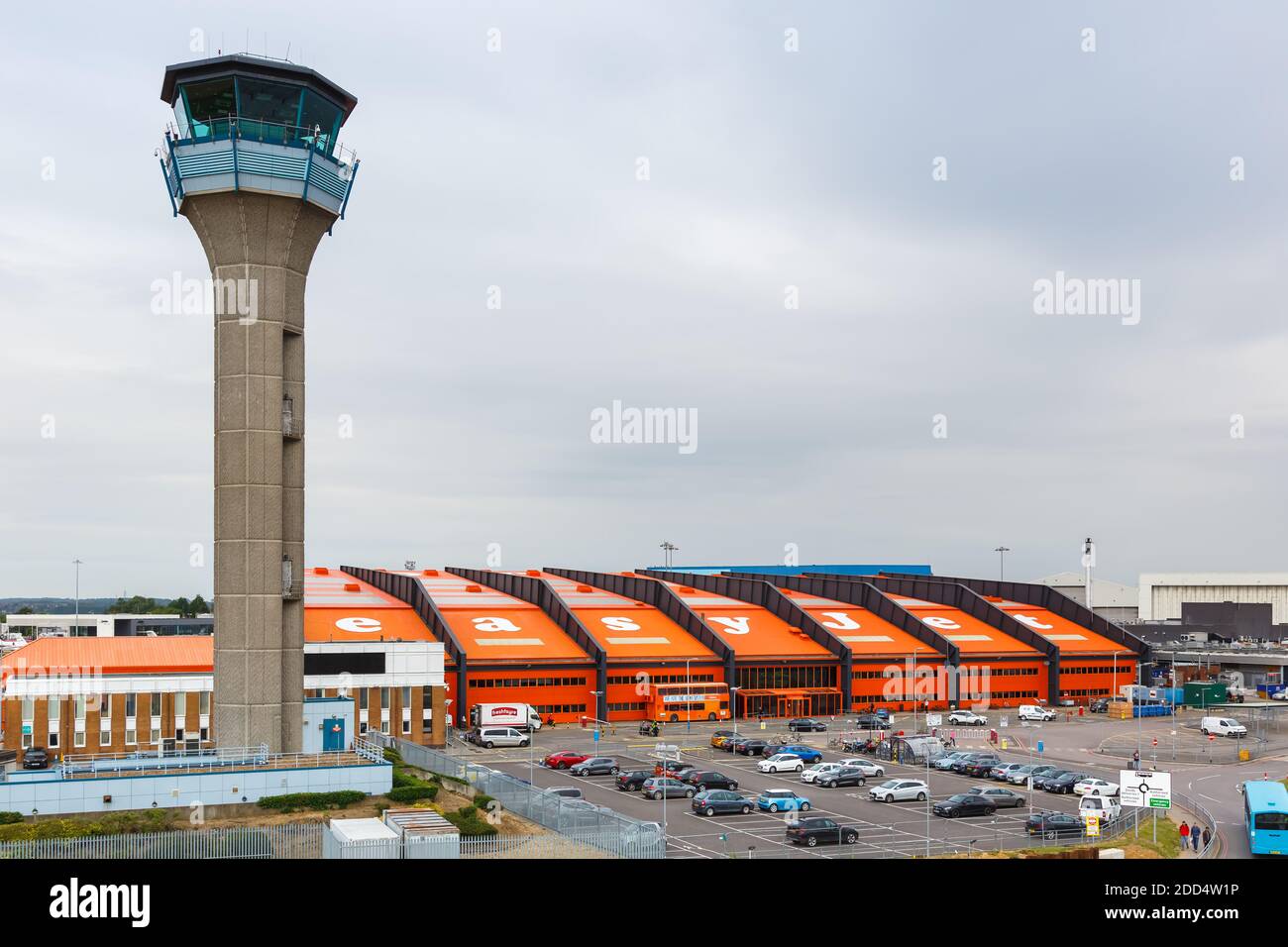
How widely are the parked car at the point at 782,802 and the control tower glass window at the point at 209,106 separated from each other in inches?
1692

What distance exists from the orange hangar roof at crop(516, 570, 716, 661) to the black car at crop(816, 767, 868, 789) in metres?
32.7

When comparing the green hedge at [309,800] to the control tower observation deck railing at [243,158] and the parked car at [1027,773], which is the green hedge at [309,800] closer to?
the control tower observation deck railing at [243,158]

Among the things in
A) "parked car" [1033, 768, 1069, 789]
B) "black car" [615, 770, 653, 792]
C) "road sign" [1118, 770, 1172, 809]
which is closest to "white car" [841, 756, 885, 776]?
"parked car" [1033, 768, 1069, 789]

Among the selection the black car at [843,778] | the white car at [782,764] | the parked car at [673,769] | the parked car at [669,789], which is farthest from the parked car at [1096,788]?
the parked car at [673,769]

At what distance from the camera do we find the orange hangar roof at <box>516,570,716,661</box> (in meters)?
102

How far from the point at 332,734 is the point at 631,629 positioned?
145 ft

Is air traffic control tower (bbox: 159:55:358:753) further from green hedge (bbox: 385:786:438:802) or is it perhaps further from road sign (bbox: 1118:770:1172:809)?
road sign (bbox: 1118:770:1172:809)

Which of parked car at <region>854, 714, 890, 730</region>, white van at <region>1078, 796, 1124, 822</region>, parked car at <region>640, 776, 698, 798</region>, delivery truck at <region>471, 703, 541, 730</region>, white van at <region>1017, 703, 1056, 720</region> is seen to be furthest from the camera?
white van at <region>1017, 703, 1056, 720</region>

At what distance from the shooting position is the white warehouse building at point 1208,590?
178 meters

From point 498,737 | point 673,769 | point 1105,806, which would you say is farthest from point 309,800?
point 1105,806
